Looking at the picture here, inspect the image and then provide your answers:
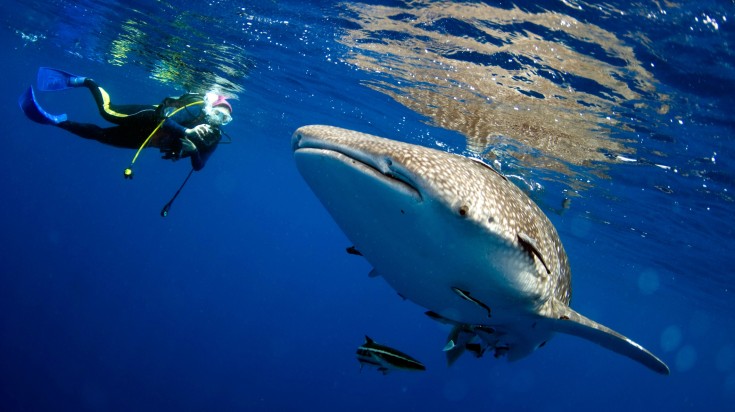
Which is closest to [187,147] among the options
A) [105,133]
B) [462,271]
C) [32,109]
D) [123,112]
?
[123,112]

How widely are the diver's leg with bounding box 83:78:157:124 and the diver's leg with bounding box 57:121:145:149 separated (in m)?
0.16

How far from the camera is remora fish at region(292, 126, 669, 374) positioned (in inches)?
90.8

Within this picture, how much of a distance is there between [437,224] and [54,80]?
776 centimetres

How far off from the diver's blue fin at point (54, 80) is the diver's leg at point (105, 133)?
92 cm

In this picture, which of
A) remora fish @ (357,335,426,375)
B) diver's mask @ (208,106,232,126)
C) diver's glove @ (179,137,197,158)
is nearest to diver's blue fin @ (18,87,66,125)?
diver's glove @ (179,137,197,158)

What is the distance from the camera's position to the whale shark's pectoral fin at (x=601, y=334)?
3.46 m

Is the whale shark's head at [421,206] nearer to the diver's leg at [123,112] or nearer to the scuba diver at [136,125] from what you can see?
the scuba diver at [136,125]

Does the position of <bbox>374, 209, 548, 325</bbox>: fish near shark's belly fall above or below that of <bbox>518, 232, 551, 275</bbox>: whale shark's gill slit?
below

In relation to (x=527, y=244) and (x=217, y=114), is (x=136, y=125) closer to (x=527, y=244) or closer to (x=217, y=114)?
(x=217, y=114)

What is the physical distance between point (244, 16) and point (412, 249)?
1244cm

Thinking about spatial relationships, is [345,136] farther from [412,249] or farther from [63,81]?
[63,81]

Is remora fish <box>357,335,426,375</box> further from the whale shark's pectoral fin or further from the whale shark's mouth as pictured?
the whale shark's mouth

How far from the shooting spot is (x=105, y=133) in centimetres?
661

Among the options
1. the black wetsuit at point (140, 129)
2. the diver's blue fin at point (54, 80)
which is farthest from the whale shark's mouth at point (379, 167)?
the diver's blue fin at point (54, 80)
